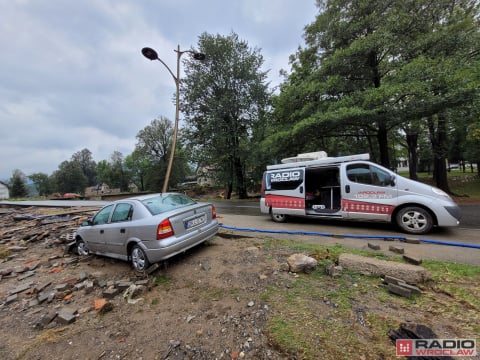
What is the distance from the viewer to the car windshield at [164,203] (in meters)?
4.28

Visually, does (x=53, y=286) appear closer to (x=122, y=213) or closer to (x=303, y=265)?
(x=122, y=213)

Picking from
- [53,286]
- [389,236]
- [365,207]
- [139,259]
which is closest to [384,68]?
[365,207]

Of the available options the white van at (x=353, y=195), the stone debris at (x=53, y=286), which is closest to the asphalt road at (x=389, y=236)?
the white van at (x=353, y=195)

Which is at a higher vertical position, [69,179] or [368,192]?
[69,179]

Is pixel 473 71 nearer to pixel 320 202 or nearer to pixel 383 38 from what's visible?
pixel 383 38

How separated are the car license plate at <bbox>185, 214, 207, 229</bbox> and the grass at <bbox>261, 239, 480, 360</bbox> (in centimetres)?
207

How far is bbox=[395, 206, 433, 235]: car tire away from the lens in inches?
200

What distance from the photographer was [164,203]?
4.57 meters

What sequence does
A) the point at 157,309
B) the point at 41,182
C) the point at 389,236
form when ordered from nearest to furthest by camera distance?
the point at 157,309, the point at 389,236, the point at 41,182

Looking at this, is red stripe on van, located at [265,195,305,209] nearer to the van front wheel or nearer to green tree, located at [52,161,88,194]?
the van front wheel

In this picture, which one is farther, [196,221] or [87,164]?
[87,164]

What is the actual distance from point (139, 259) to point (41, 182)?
93.6 metres

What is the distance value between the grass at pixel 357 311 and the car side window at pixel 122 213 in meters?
3.24

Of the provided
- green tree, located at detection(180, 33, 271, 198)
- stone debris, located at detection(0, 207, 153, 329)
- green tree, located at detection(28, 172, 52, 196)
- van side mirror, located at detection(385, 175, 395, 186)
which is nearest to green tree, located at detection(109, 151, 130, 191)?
green tree, located at detection(28, 172, 52, 196)
